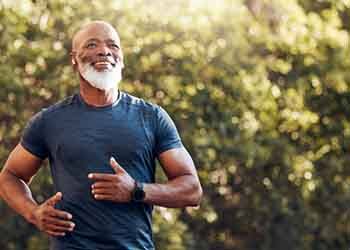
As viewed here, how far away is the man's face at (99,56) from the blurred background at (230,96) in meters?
2.91

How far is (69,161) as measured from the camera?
13.8 feet

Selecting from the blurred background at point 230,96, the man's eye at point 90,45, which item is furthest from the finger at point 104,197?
the blurred background at point 230,96

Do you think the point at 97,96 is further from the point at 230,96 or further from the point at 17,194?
the point at 230,96

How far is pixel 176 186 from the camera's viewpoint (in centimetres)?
423

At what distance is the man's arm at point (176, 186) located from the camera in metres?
4.15

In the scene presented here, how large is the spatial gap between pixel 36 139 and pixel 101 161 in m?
0.35

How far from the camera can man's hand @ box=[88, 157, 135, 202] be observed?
4.02m

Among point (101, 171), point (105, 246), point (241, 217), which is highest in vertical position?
point (101, 171)

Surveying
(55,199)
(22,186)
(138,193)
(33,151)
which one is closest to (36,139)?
(33,151)

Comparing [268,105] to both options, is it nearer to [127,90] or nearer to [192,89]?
[192,89]

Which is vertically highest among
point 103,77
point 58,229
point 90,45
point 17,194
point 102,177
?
point 90,45

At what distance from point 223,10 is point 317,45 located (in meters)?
0.91

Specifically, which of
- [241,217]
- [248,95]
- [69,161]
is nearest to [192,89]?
[248,95]

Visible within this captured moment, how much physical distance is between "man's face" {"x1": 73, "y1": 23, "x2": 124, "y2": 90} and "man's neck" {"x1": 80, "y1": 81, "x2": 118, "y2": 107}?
41mm
